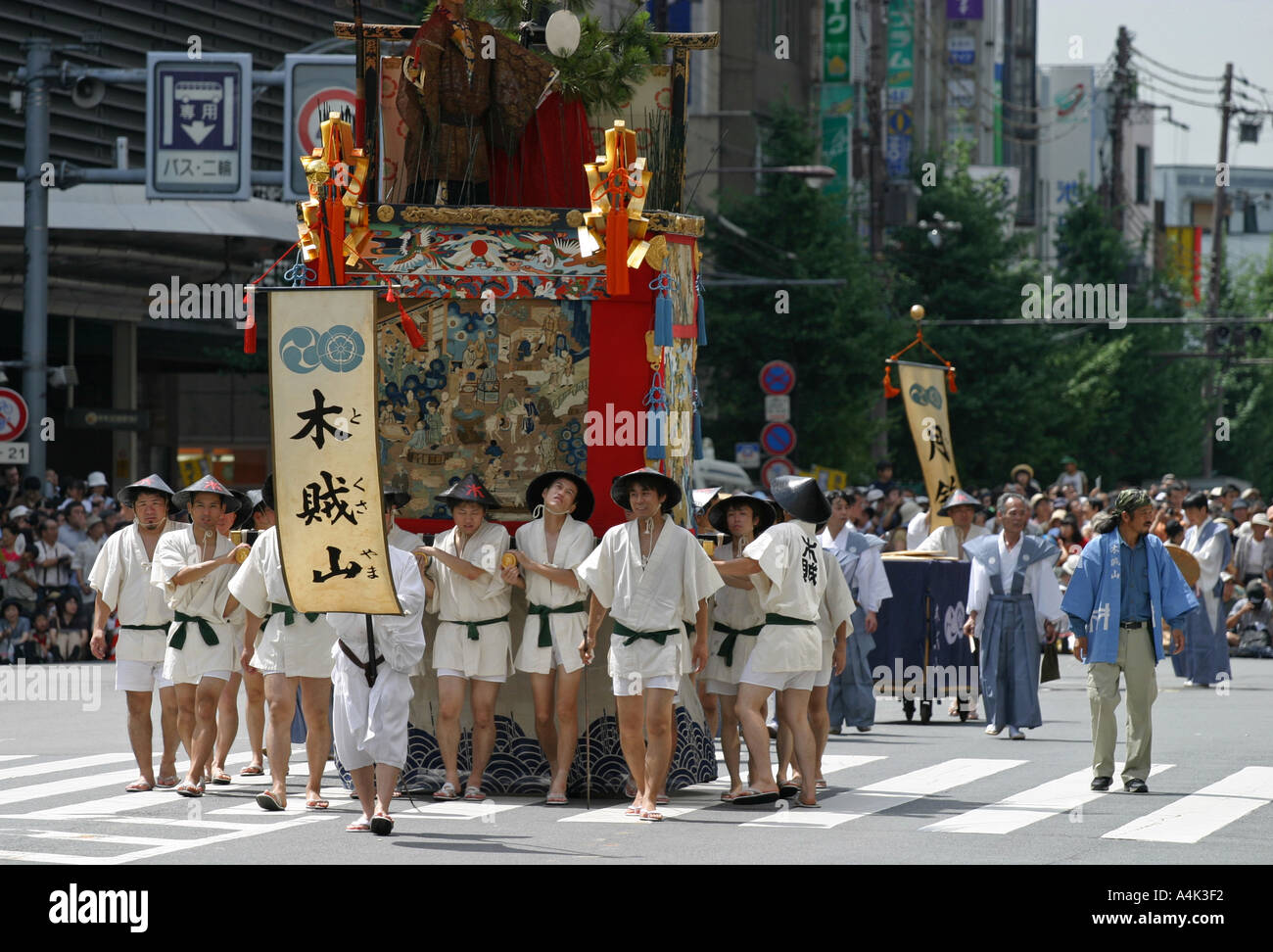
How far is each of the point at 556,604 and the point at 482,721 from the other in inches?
31.5

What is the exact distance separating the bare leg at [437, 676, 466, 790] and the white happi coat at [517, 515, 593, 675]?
385 millimetres

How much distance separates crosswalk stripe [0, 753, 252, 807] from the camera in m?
11.5

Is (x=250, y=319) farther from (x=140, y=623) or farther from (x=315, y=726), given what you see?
(x=315, y=726)

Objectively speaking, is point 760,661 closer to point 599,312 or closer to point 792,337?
point 599,312

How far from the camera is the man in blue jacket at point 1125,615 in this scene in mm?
11922

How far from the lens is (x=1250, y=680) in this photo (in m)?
20.9

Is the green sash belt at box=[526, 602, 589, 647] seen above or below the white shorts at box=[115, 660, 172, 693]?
above

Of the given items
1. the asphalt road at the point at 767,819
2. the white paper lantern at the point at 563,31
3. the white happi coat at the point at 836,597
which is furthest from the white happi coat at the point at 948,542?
the white paper lantern at the point at 563,31

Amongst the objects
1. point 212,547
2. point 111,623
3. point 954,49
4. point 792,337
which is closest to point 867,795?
point 212,547

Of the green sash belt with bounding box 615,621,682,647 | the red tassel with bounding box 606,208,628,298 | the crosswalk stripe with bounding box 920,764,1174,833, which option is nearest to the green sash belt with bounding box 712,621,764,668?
the green sash belt with bounding box 615,621,682,647

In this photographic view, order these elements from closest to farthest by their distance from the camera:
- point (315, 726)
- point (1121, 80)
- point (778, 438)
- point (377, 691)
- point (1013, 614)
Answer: point (377, 691) < point (315, 726) < point (1013, 614) < point (778, 438) < point (1121, 80)

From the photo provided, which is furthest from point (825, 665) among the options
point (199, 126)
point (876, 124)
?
point (876, 124)

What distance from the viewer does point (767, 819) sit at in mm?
10641

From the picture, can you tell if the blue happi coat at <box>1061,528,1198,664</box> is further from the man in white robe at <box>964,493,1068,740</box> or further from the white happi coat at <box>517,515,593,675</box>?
the white happi coat at <box>517,515,593,675</box>
